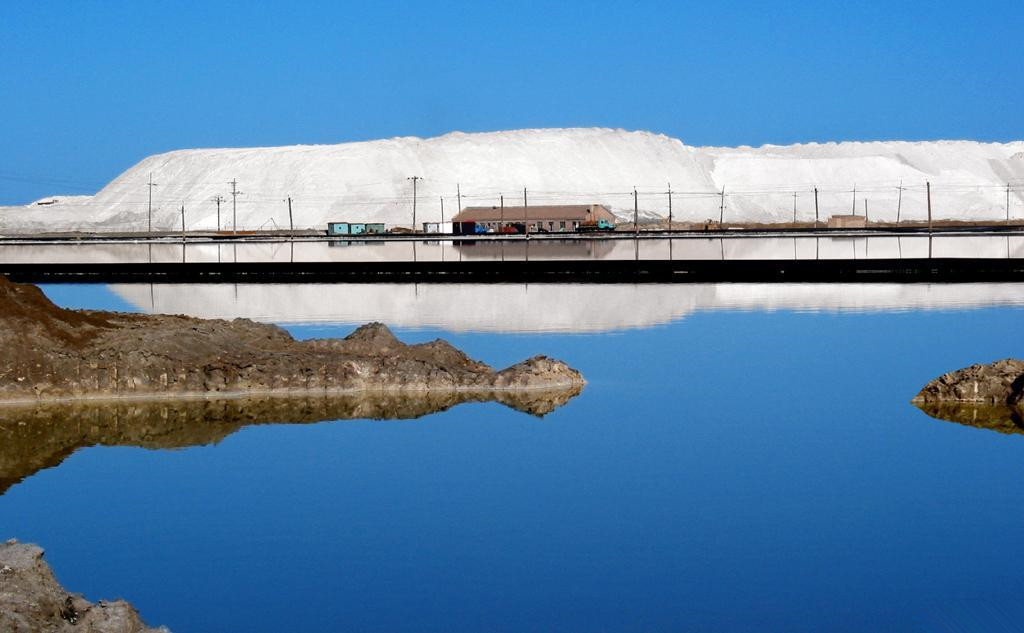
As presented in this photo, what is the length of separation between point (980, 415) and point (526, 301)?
14894mm

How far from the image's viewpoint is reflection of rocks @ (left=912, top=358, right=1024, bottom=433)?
12883 mm

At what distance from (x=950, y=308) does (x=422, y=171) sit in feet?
522

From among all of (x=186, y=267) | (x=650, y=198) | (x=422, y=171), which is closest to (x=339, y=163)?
(x=422, y=171)

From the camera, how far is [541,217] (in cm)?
11650

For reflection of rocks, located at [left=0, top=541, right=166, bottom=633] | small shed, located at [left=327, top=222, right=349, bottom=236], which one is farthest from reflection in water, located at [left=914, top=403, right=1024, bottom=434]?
small shed, located at [left=327, top=222, right=349, bottom=236]

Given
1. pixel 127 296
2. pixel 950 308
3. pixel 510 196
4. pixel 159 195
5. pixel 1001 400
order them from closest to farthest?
pixel 1001 400 → pixel 950 308 → pixel 127 296 → pixel 510 196 → pixel 159 195

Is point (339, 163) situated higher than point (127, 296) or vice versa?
point (339, 163)

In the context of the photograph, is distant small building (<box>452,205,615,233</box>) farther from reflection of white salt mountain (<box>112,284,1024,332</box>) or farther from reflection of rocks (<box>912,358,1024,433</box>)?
reflection of rocks (<box>912,358,1024,433</box>)

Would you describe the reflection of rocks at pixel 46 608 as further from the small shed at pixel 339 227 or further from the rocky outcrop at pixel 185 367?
the small shed at pixel 339 227

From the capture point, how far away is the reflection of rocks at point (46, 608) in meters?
5.70

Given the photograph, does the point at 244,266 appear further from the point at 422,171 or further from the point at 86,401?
the point at 422,171

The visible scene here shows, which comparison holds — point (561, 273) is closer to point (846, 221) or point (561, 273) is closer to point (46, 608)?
point (46, 608)

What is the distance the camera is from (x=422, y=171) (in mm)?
182375

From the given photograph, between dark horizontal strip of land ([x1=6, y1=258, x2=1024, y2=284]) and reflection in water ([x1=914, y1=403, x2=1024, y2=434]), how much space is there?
1980cm
